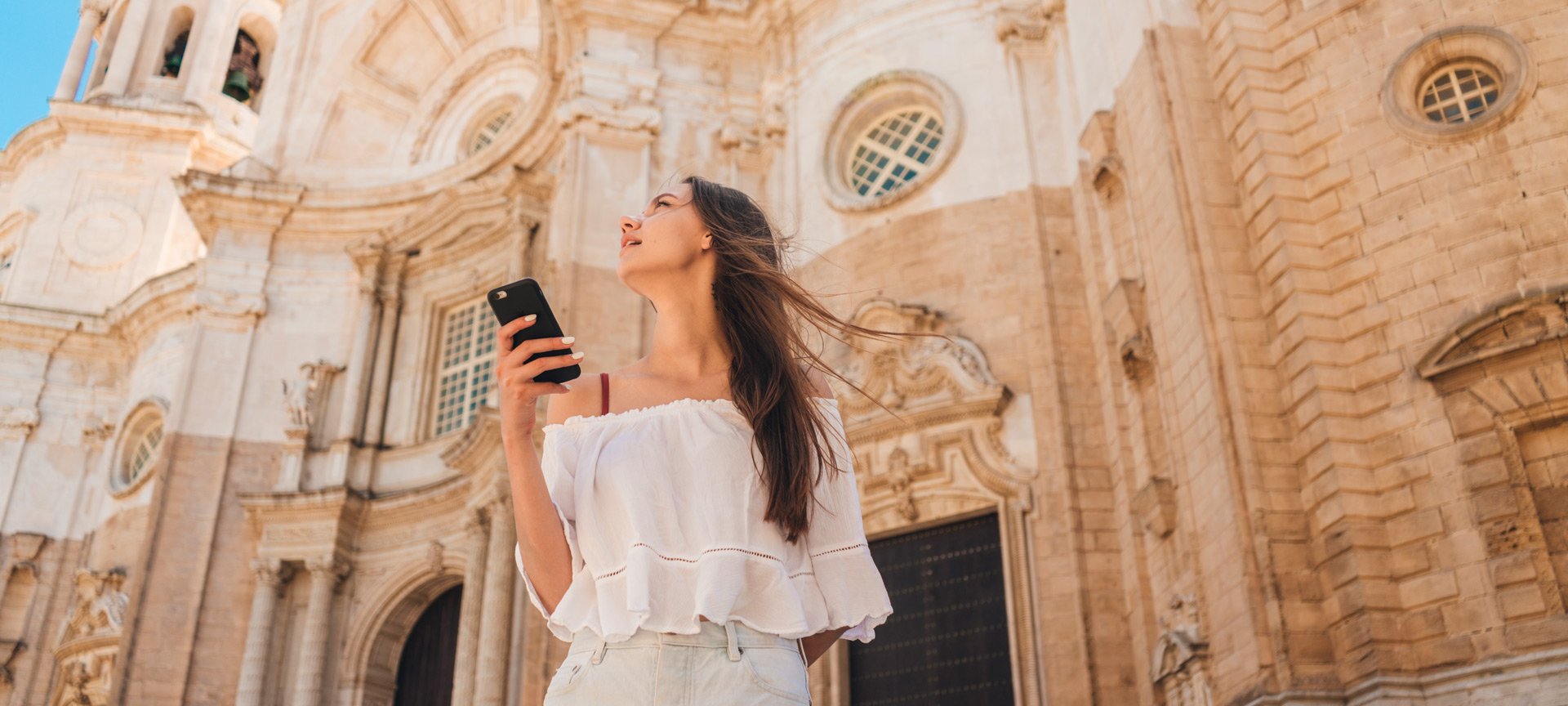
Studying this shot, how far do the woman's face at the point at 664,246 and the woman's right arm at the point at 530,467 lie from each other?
1.32 feet

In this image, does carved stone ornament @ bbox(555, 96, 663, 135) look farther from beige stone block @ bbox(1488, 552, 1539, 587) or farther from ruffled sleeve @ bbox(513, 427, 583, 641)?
ruffled sleeve @ bbox(513, 427, 583, 641)

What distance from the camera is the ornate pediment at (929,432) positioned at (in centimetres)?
1580

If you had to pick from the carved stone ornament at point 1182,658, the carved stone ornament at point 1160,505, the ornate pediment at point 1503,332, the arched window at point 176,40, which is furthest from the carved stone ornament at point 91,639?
the ornate pediment at point 1503,332

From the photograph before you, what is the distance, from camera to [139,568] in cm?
2162

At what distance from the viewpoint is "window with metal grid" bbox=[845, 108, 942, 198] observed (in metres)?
18.7

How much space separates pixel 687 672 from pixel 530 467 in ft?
1.82

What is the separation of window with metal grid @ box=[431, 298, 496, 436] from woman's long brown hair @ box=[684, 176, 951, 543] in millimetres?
19310

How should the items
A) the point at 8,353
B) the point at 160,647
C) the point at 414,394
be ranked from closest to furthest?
the point at 160,647 → the point at 414,394 → the point at 8,353

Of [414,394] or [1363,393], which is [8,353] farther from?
[1363,393]

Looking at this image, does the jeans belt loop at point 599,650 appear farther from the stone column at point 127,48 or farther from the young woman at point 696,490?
the stone column at point 127,48

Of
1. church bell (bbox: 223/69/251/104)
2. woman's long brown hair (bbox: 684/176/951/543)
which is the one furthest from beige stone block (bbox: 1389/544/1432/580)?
church bell (bbox: 223/69/251/104)

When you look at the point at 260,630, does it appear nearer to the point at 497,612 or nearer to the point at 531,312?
the point at 497,612

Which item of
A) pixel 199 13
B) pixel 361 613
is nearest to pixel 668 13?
pixel 361 613

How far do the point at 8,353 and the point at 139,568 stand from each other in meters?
10.7
